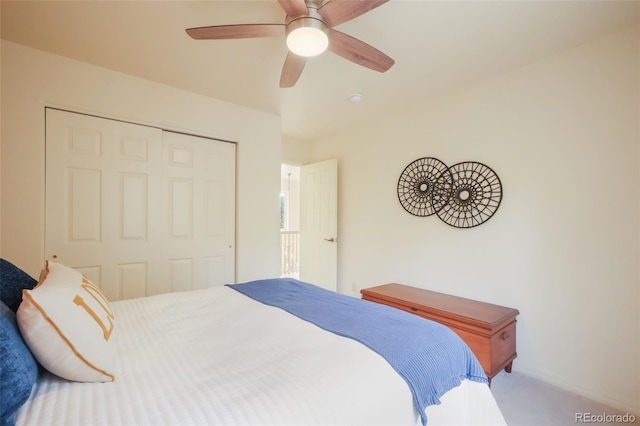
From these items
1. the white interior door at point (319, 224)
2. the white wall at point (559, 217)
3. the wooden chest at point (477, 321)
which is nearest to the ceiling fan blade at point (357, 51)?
the white wall at point (559, 217)

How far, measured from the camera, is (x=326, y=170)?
4.16 meters

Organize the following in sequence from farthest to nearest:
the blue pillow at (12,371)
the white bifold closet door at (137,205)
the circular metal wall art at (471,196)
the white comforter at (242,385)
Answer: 1. the circular metal wall art at (471,196)
2. the white bifold closet door at (137,205)
3. the white comforter at (242,385)
4. the blue pillow at (12,371)

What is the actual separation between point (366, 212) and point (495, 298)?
1.71 m

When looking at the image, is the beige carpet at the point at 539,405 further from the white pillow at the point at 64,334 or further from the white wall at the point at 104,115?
the white wall at the point at 104,115

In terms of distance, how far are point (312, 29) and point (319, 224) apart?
119 inches

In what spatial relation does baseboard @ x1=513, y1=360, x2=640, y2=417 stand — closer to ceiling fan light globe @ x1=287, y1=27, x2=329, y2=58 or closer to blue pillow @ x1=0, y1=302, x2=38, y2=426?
ceiling fan light globe @ x1=287, y1=27, x2=329, y2=58

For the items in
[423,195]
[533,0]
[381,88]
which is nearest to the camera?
[533,0]

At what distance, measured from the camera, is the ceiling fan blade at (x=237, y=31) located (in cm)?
154

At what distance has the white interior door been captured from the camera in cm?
404

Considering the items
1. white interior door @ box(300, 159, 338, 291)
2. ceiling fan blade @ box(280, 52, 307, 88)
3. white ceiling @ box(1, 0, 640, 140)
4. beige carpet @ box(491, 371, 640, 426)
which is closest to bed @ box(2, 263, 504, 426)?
beige carpet @ box(491, 371, 640, 426)

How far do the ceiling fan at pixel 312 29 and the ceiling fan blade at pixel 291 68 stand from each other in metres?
0.04

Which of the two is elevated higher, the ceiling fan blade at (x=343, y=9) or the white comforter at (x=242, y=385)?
the ceiling fan blade at (x=343, y=9)

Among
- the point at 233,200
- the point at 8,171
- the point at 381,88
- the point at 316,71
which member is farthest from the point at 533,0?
the point at 8,171

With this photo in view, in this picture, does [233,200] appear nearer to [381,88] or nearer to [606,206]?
[381,88]
